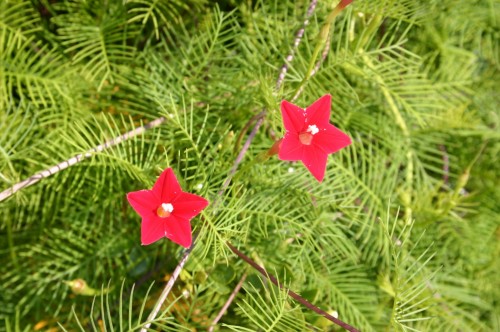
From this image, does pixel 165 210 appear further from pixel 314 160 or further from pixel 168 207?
pixel 314 160

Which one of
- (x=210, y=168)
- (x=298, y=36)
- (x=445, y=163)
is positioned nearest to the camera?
(x=210, y=168)

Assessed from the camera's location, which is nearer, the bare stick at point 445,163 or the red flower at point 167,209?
the red flower at point 167,209

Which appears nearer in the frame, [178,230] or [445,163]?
[178,230]

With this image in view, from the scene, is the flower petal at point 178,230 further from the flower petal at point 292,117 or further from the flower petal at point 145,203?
the flower petal at point 292,117

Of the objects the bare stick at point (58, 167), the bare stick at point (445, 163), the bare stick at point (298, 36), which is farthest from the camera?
the bare stick at point (445, 163)

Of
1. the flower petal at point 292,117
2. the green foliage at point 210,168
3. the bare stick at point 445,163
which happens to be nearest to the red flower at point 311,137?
the flower petal at point 292,117

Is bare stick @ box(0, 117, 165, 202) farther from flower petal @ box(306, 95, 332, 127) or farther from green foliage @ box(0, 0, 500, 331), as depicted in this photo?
flower petal @ box(306, 95, 332, 127)

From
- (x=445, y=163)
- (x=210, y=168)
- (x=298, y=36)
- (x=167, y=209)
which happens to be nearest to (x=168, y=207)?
(x=167, y=209)
